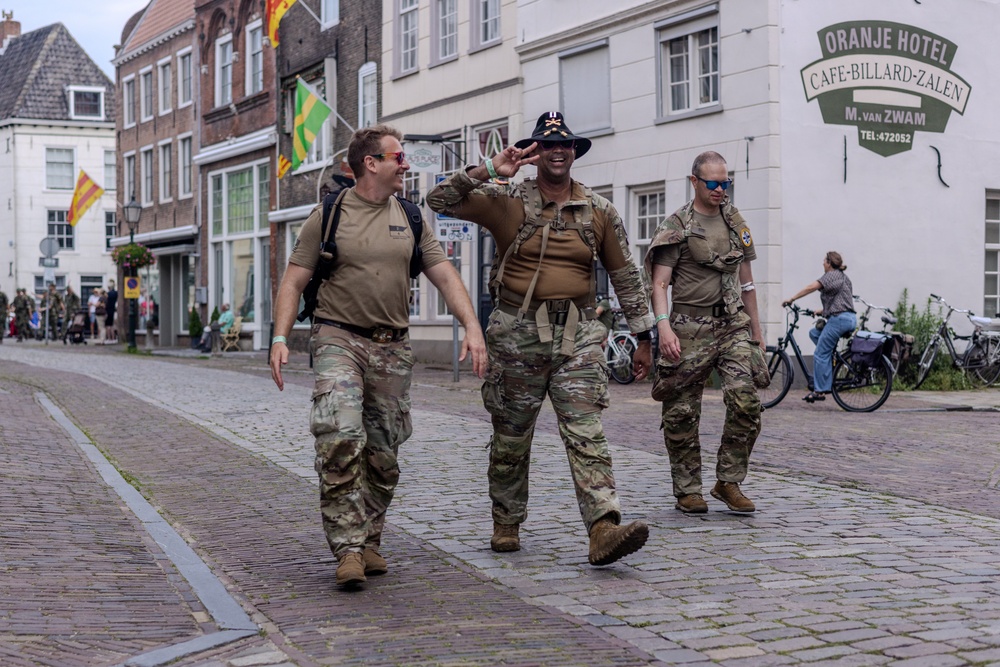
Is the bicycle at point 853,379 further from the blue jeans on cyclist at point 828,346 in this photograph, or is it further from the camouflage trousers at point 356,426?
the camouflage trousers at point 356,426

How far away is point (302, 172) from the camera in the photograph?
32062 millimetres

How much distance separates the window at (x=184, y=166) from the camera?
39.9 metres

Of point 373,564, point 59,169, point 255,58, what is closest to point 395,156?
point 373,564

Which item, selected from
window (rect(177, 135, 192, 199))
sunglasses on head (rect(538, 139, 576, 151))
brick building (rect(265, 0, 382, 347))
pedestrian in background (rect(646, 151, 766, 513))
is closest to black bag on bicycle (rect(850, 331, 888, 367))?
pedestrian in background (rect(646, 151, 766, 513))

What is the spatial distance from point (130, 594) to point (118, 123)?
4166 centimetres

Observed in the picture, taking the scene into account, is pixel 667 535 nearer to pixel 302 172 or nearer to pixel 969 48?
pixel 969 48

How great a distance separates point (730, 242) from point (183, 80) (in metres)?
35.1

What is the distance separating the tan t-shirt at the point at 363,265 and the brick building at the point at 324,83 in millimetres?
21999

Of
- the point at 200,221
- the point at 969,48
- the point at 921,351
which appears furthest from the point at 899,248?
the point at 200,221

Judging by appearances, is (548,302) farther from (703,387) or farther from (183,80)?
(183,80)

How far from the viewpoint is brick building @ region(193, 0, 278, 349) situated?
34.5m

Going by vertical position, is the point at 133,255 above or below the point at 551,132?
above

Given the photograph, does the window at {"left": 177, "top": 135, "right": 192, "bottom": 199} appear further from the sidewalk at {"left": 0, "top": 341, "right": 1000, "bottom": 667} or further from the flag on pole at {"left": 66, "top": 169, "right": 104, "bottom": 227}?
the sidewalk at {"left": 0, "top": 341, "right": 1000, "bottom": 667}

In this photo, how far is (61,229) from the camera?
5694 centimetres
